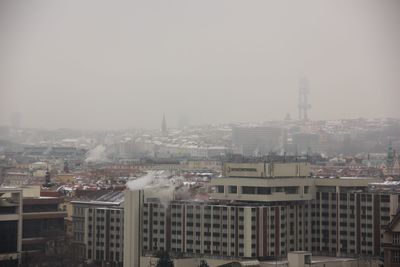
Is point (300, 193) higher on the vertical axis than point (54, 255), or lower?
higher

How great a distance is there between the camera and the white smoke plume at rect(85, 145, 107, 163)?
48.3m

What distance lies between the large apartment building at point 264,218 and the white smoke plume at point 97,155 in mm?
31470

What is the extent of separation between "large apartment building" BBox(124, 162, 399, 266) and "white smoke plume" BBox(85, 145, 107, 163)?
3147cm

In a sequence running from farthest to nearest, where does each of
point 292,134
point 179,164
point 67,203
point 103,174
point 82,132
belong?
1. point 292,134
2. point 82,132
3. point 179,164
4. point 103,174
5. point 67,203

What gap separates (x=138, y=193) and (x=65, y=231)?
9.87 ft

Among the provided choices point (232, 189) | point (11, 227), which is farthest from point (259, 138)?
point (232, 189)

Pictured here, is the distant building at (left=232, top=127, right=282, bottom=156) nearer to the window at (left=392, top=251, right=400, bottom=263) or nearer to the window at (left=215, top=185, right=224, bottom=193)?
the window at (left=215, top=185, right=224, bottom=193)

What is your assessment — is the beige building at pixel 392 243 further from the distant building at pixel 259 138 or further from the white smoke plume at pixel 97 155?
the distant building at pixel 259 138

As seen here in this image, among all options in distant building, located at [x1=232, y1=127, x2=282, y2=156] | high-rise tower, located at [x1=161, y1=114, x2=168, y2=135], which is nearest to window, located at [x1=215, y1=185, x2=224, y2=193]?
distant building, located at [x1=232, y1=127, x2=282, y2=156]

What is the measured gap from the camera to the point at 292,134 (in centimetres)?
5650

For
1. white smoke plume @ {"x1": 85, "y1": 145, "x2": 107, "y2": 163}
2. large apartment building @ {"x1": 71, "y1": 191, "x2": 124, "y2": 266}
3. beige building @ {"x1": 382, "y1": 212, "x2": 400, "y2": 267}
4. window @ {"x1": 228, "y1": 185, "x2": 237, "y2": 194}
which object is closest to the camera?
beige building @ {"x1": 382, "y1": 212, "x2": 400, "y2": 267}

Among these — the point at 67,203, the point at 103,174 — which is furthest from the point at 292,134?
the point at 67,203

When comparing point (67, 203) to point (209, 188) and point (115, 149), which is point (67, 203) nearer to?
point (209, 188)

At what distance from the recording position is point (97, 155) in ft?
164
